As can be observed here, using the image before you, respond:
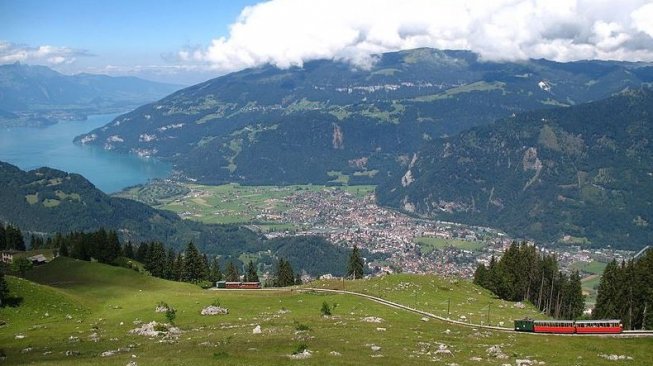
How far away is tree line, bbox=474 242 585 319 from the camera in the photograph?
118m

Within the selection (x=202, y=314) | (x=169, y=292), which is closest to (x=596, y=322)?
(x=202, y=314)

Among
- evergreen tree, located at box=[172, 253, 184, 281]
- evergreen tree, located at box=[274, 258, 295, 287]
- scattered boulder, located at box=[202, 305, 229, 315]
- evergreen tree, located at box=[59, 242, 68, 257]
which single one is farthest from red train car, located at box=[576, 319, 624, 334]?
evergreen tree, located at box=[59, 242, 68, 257]

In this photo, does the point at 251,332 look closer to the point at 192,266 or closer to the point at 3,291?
the point at 3,291

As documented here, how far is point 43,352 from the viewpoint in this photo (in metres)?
52.4

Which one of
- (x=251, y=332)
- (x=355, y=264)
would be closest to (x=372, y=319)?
(x=251, y=332)

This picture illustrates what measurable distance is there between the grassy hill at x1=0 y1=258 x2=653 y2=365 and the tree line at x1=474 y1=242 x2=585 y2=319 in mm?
11729

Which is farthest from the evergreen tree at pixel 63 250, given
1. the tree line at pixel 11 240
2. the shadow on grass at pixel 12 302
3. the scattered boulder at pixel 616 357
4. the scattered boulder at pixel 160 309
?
the scattered boulder at pixel 616 357

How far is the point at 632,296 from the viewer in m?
95.3

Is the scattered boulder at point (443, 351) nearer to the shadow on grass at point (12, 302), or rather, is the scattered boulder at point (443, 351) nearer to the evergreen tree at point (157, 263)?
the shadow on grass at point (12, 302)

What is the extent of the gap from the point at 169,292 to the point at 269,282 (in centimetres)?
5716

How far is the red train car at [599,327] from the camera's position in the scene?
66.3m

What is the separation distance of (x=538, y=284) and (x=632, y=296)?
27.0 meters

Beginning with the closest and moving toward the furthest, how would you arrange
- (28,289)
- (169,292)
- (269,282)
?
(28,289)
(169,292)
(269,282)

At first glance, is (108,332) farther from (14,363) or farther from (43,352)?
(14,363)
